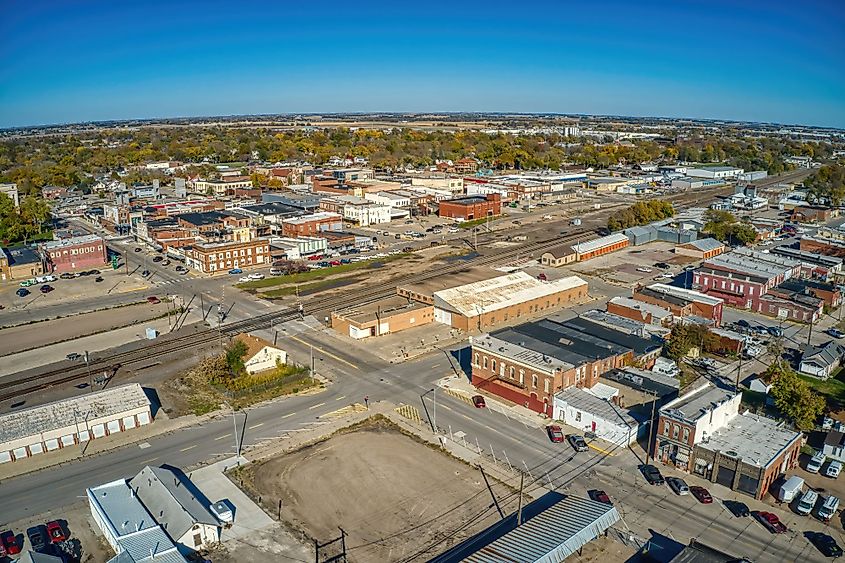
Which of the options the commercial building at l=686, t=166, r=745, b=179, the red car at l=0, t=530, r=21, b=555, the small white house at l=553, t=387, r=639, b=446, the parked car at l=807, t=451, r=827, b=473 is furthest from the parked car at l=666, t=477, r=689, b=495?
the commercial building at l=686, t=166, r=745, b=179

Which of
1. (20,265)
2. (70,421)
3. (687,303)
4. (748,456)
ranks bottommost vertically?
(70,421)

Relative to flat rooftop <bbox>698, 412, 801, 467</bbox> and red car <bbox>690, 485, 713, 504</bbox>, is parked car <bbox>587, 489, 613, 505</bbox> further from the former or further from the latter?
flat rooftop <bbox>698, 412, 801, 467</bbox>

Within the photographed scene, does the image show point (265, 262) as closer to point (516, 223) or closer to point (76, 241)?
point (76, 241)

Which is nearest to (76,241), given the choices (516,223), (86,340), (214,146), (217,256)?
(217,256)

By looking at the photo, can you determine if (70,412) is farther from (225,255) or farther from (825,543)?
(825,543)

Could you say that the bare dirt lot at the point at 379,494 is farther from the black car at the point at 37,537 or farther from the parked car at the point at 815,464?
the parked car at the point at 815,464

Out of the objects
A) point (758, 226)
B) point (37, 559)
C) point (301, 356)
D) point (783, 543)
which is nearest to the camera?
point (37, 559)

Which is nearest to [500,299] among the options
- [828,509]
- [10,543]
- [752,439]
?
[752,439]
